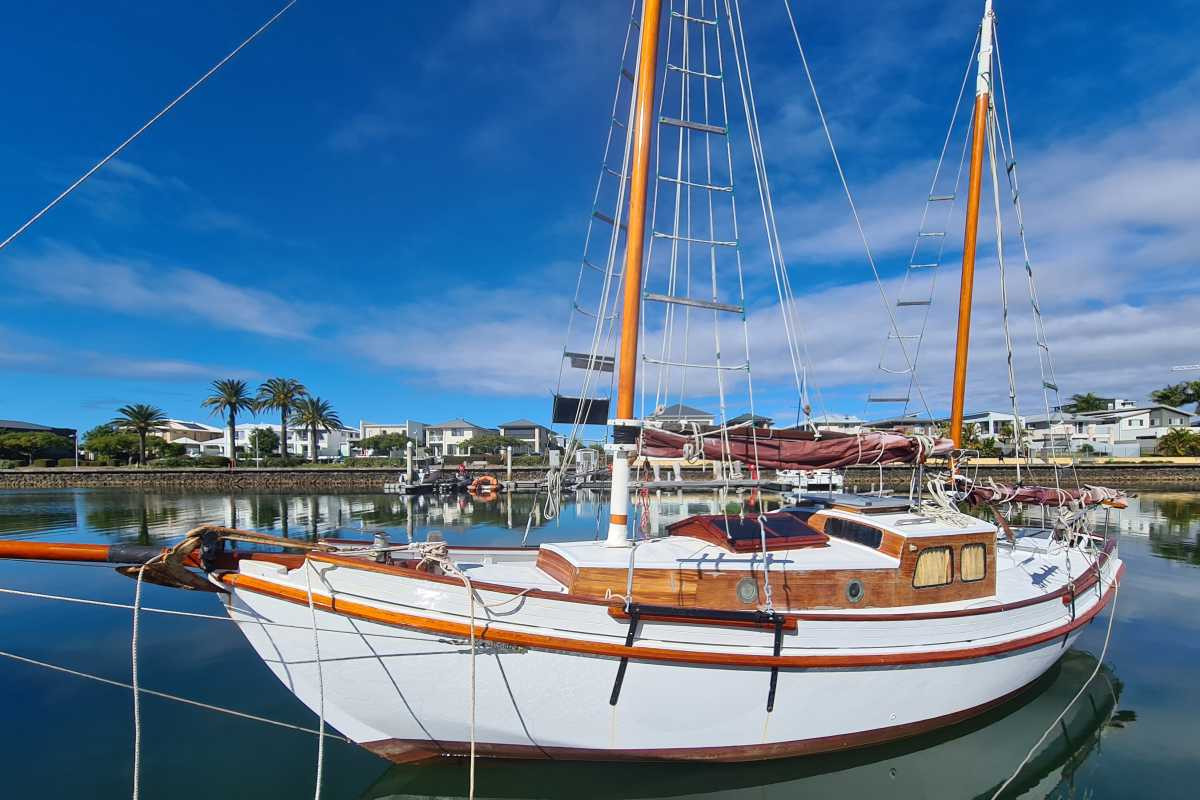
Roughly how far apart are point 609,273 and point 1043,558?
377 inches

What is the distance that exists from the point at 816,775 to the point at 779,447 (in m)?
3.80

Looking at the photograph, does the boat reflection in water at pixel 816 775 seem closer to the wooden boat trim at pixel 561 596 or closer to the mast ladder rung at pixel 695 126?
the wooden boat trim at pixel 561 596

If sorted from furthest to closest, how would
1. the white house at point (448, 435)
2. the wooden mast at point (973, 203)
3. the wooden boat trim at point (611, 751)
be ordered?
the white house at point (448, 435) → the wooden mast at point (973, 203) → the wooden boat trim at point (611, 751)

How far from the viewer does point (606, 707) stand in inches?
215

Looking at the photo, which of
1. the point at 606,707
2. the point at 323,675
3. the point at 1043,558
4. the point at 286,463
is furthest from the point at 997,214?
the point at 286,463

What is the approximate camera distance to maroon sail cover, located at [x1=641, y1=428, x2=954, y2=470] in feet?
23.2

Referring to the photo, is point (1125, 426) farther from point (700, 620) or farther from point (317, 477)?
point (317, 477)

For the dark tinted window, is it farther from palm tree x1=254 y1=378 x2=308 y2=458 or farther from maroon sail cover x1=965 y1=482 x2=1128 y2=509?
palm tree x1=254 y1=378 x2=308 y2=458

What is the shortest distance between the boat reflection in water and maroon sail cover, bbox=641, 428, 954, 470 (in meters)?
2.63

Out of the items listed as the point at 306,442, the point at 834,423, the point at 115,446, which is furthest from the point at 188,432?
the point at 834,423

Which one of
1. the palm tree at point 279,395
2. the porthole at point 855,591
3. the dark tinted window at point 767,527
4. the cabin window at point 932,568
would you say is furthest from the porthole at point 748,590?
the palm tree at point 279,395

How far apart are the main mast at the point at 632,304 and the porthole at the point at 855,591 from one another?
2652 millimetres

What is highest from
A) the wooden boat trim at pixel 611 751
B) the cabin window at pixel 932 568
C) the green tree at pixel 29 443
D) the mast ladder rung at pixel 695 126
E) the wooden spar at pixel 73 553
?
the mast ladder rung at pixel 695 126

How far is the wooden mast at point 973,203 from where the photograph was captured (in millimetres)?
12617
